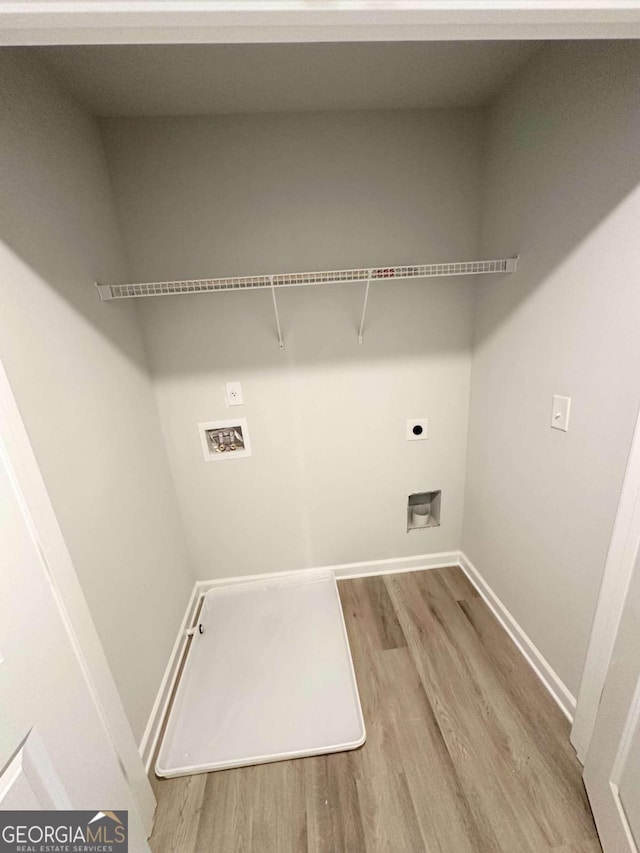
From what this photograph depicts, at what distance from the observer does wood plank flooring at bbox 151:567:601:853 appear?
110 centimetres

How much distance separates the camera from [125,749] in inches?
41.4

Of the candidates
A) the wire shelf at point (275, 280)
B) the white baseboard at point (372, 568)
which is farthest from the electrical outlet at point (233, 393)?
the white baseboard at point (372, 568)

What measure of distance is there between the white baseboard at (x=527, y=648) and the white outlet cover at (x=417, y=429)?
2.89 feet

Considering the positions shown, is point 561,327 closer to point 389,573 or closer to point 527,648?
point 527,648

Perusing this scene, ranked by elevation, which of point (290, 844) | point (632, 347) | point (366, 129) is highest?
point (366, 129)

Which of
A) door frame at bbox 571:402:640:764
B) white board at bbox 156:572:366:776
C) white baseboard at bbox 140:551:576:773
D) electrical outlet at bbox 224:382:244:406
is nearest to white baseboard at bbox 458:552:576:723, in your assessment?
white baseboard at bbox 140:551:576:773

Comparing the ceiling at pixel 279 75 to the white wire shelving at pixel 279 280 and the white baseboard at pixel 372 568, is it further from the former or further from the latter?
the white baseboard at pixel 372 568

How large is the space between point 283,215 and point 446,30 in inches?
41.9

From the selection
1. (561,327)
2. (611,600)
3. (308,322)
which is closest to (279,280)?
(308,322)

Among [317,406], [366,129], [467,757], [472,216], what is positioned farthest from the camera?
[317,406]

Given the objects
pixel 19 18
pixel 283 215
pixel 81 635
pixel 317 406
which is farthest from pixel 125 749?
pixel 283 215

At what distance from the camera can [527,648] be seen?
5.28 feet

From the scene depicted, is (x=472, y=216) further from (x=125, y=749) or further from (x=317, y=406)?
(x=125, y=749)

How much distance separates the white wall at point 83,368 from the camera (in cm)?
95
